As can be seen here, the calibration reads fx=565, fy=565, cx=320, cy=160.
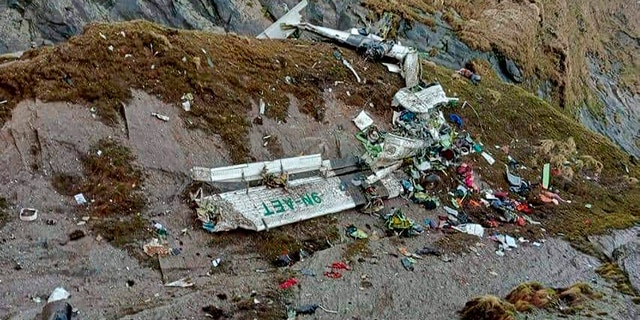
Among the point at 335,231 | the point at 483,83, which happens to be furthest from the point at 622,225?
the point at 335,231

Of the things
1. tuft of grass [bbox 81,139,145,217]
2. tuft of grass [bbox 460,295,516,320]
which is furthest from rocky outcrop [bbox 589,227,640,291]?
tuft of grass [bbox 81,139,145,217]

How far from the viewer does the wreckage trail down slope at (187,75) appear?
23.3 feet

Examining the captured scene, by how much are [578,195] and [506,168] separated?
1.44 meters

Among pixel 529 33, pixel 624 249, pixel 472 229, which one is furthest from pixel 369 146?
pixel 529 33

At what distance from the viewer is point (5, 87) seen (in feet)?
22.4

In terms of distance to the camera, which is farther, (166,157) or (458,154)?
(458,154)

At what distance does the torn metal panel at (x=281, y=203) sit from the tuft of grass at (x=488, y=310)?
2312 mm

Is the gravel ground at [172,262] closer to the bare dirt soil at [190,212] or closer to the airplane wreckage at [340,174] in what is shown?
the bare dirt soil at [190,212]

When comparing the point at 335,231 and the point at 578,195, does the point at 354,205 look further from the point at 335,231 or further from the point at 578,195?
the point at 578,195

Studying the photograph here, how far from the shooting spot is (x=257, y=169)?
295 inches

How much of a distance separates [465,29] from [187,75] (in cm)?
1102

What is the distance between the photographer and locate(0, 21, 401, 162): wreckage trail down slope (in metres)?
7.11

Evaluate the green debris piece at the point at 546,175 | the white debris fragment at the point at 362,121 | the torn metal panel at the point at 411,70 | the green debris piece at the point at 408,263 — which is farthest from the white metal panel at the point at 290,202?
the green debris piece at the point at 546,175

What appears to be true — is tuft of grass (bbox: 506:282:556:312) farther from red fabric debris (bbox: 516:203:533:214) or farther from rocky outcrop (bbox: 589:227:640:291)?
red fabric debris (bbox: 516:203:533:214)
